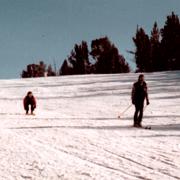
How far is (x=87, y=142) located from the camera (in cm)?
1294

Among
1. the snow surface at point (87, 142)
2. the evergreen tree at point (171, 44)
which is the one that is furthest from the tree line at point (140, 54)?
the snow surface at point (87, 142)

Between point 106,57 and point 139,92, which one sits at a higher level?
point 106,57

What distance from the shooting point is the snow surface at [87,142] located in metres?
9.73

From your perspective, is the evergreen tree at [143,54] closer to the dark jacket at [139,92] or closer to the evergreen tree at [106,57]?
the evergreen tree at [106,57]

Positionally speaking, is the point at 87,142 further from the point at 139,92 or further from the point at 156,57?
the point at 156,57

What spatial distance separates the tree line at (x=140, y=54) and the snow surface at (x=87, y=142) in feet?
112

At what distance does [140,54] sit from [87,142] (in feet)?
168

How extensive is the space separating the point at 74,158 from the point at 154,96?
19.8m

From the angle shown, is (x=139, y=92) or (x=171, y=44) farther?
(x=171, y=44)

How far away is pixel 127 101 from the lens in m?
27.7

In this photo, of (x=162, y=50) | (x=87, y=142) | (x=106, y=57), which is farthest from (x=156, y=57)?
(x=87, y=142)

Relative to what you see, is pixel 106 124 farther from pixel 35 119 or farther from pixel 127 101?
pixel 127 101

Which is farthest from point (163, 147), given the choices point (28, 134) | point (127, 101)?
point (127, 101)

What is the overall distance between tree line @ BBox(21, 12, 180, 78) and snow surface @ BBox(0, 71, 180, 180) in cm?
3420
